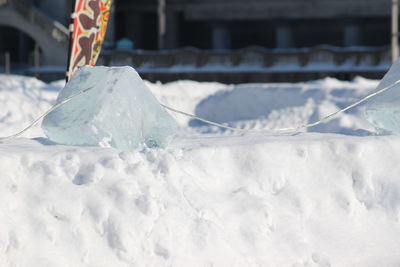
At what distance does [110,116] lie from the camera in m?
9.39

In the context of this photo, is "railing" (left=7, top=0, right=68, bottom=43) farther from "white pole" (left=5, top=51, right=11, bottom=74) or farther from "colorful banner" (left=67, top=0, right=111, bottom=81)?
"colorful banner" (left=67, top=0, right=111, bottom=81)

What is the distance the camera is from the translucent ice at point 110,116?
30.7 ft

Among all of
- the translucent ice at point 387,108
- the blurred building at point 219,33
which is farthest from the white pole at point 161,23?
the translucent ice at point 387,108

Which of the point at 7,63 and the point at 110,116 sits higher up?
the point at 110,116

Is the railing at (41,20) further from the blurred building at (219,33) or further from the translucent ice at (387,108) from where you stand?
the translucent ice at (387,108)

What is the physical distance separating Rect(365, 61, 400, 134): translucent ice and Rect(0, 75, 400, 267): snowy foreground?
69 centimetres

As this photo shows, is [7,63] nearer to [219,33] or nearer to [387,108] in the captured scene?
[219,33]

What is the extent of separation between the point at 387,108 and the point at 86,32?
600 cm

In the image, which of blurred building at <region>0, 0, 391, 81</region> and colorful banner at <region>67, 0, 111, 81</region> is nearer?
colorful banner at <region>67, 0, 111, 81</region>

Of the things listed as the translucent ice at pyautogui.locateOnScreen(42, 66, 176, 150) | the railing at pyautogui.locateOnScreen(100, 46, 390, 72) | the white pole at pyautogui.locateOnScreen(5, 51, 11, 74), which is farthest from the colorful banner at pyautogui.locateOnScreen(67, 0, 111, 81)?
the railing at pyautogui.locateOnScreen(100, 46, 390, 72)

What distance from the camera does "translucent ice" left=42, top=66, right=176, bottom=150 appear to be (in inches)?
368

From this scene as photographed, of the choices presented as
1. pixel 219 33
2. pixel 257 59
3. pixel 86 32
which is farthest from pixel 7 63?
pixel 86 32

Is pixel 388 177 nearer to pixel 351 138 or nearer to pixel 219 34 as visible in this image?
→ pixel 351 138

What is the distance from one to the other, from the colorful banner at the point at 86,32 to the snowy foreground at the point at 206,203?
4.38m
